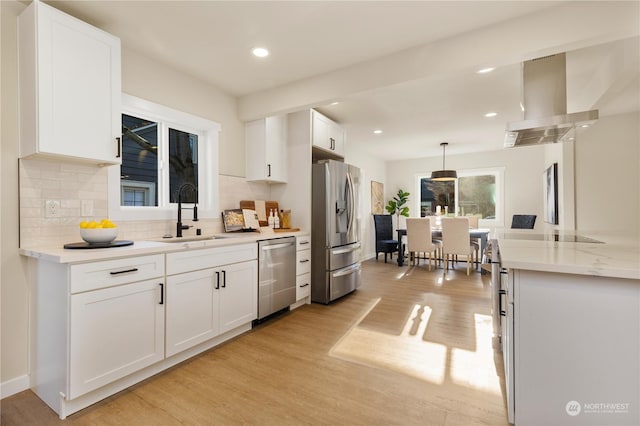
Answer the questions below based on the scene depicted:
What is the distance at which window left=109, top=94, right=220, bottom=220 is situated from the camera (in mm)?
2555

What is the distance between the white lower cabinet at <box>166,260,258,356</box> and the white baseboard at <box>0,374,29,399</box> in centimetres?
84

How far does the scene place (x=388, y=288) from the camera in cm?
428

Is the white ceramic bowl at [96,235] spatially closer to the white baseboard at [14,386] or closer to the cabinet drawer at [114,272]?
the cabinet drawer at [114,272]

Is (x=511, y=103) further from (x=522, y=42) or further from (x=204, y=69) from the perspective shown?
(x=204, y=69)

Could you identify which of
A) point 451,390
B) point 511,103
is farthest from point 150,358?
point 511,103

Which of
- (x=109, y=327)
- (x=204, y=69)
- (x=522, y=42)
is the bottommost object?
(x=109, y=327)

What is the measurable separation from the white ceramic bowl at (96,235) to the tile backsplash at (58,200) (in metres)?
0.30

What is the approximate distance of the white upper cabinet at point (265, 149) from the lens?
3.42 m

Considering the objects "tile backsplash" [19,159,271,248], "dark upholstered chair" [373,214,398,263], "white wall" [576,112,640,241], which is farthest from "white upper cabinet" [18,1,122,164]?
"white wall" [576,112,640,241]

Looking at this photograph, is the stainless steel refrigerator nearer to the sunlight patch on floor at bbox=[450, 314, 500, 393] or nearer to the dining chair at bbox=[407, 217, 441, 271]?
the sunlight patch on floor at bbox=[450, 314, 500, 393]

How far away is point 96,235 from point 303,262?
6.75 ft

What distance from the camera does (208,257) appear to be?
7.63ft

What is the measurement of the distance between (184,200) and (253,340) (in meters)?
1.55

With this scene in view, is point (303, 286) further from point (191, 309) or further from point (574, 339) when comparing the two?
point (574, 339)
